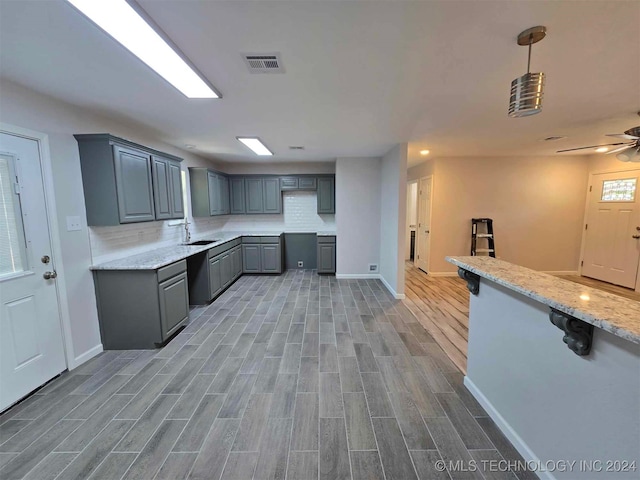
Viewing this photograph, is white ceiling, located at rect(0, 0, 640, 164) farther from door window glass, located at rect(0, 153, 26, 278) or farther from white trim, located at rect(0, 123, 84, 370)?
door window glass, located at rect(0, 153, 26, 278)

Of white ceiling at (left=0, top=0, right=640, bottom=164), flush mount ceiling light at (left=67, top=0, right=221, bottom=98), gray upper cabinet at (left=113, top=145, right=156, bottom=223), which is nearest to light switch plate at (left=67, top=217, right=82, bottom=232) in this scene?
gray upper cabinet at (left=113, top=145, right=156, bottom=223)

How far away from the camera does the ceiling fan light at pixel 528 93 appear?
143cm

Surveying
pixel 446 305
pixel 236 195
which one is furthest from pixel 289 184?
pixel 446 305

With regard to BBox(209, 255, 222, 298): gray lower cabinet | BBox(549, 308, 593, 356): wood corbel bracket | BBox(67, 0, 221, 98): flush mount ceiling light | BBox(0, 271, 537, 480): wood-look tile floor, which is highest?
BBox(67, 0, 221, 98): flush mount ceiling light

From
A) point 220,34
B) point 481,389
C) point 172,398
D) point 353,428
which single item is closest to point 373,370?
point 353,428

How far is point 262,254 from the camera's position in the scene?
18.5 ft

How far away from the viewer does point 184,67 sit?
180cm

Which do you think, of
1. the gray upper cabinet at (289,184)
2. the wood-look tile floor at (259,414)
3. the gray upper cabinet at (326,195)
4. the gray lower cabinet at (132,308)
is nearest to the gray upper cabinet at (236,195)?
the gray upper cabinet at (289,184)

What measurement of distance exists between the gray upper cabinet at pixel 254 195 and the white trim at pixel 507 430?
16.5ft

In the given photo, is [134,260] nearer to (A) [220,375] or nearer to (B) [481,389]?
(A) [220,375]

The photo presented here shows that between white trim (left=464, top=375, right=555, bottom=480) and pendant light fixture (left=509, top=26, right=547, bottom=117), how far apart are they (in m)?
1.97

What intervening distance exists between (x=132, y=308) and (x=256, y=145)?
112 inches

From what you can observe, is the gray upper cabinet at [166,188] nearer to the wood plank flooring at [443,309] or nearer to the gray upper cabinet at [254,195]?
the gray upper cabinet at [254,195]

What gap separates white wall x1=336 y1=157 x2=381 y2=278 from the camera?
16.9ft
